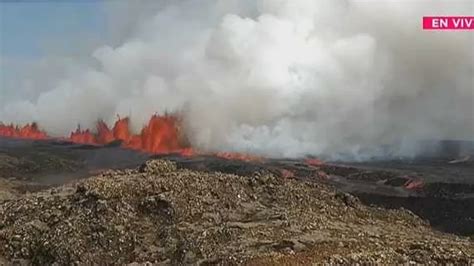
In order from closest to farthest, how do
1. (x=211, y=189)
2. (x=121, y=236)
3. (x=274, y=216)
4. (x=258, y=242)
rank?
(x=258, y=242)
(x=121, y=236)
(x=274, y=216)
(x=211, y=189)

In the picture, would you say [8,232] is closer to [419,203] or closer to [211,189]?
[211,189]

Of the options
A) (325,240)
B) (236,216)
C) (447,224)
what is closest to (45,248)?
A: (236,216)

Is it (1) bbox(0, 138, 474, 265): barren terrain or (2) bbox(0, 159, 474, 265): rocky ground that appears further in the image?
(1) bbox(0, 138, 474, 265): barren terrain

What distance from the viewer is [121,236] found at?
6544 cm

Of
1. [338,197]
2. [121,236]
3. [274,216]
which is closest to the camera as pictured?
[121,236]

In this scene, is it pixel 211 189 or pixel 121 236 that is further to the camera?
pixel 211 189

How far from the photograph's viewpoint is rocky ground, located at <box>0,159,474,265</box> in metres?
58.7

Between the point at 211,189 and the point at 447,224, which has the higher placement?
the point at 211,189

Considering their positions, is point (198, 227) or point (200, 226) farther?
point (200, 226)

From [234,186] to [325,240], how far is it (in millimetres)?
20434

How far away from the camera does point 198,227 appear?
2638 inches

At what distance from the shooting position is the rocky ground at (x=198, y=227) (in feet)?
193

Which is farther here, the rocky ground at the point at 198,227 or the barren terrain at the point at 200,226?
the barren terrain at the point at 200,226

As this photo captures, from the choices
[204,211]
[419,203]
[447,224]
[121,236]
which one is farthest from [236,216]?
[419,203]
